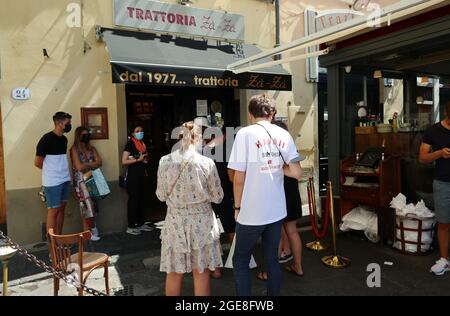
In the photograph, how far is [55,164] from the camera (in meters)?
4.76

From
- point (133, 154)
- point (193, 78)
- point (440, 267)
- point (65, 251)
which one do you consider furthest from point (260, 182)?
point (133, 154)

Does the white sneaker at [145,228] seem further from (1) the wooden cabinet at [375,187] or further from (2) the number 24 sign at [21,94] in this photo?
(1) the wooden cabinet at [375,187]

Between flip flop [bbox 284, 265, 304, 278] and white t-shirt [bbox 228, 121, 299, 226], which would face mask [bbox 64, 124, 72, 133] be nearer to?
white t-shirt [bbox 228, 121, 299, 226]

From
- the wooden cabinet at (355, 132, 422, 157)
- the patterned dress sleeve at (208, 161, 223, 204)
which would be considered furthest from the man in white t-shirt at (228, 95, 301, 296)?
the wooden cabinet at (355, 132, 422, 157)

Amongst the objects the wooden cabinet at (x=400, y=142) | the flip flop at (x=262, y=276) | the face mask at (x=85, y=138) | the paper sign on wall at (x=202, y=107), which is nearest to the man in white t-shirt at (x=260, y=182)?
the flip flop at (x=262, y=276)

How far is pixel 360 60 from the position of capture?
516cm

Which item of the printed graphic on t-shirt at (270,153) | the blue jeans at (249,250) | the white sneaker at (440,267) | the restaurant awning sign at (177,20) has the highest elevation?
the restaurant awning sign at (177,20)

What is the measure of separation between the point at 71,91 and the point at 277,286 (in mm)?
3969

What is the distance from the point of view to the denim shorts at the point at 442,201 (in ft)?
12.3

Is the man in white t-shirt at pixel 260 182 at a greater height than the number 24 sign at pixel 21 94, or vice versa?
the number 24 sign at pixel 21 94

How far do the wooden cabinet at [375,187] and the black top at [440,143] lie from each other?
829mm

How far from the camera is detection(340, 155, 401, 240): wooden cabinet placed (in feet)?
15.3

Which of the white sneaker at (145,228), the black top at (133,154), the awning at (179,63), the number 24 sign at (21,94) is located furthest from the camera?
the white sneaker at (145,228)

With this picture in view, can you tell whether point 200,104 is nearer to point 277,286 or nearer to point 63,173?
point 63,173
